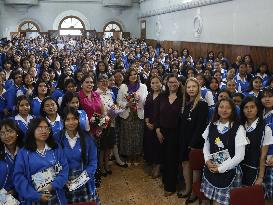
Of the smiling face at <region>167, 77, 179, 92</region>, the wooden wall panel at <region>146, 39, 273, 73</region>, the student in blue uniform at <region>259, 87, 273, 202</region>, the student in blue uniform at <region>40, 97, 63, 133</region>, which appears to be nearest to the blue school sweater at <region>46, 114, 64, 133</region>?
the student in blue uniform at <region>40, 97, 63, 133</region>

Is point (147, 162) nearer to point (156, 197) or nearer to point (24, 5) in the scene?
point (156, 197)

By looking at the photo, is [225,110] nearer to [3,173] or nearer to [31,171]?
[31,171]

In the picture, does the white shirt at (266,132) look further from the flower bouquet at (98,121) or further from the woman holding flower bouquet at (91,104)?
the woman holding flower bouquet at (91,104)

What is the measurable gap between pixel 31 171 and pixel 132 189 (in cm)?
208

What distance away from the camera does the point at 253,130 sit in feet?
11.1

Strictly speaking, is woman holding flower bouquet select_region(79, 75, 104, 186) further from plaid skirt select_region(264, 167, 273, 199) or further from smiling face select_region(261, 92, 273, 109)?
plaid skirt select_region(264, 167, 273, 199)

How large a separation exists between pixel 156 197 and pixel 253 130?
5.63 ft

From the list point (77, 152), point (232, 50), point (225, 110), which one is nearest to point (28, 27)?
point (232, 50)

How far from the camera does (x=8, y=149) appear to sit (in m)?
3.20

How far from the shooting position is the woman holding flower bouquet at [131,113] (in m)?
Answer: 5.30

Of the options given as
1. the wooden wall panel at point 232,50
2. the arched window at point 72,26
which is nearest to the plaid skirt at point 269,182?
the wooden wall panel at point 232,50

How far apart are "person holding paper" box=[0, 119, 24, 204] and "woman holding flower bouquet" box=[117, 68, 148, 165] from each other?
229 cm

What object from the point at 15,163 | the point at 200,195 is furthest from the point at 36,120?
the point at 200,195

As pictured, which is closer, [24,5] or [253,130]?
[253,130]
